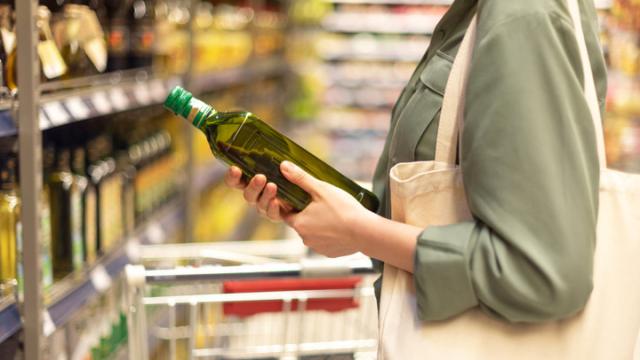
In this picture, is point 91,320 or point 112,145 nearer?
point 91,320

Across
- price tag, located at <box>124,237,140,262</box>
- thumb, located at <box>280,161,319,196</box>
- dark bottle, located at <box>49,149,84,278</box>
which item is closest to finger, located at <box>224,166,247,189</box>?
thumb, located at <box>280,161,319,196</box>

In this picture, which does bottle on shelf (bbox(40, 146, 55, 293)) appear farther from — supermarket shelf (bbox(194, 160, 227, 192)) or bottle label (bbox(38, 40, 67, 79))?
supermarket shelf (bbox(194, 160, 227, 192))

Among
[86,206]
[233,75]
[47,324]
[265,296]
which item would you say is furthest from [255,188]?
[233,75]

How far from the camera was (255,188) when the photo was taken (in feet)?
4.07

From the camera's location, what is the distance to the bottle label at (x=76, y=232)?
2.06m

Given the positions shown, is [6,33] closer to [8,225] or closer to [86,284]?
[8,225]

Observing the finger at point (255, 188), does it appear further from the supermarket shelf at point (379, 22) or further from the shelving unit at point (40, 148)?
the supermarket shelf at point (379, 22)

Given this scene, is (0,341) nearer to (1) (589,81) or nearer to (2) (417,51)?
(1) (589,81)

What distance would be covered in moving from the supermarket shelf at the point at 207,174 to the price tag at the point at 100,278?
1228mm

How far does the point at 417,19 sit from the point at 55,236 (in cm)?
660

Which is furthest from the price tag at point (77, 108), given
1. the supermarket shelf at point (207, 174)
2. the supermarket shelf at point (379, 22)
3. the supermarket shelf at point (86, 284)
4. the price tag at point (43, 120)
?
the supermarket shelf at point (379, 22)

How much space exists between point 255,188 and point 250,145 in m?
0.08

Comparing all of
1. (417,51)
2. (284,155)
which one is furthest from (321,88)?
(284,155)

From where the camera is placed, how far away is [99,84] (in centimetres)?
→ 230
